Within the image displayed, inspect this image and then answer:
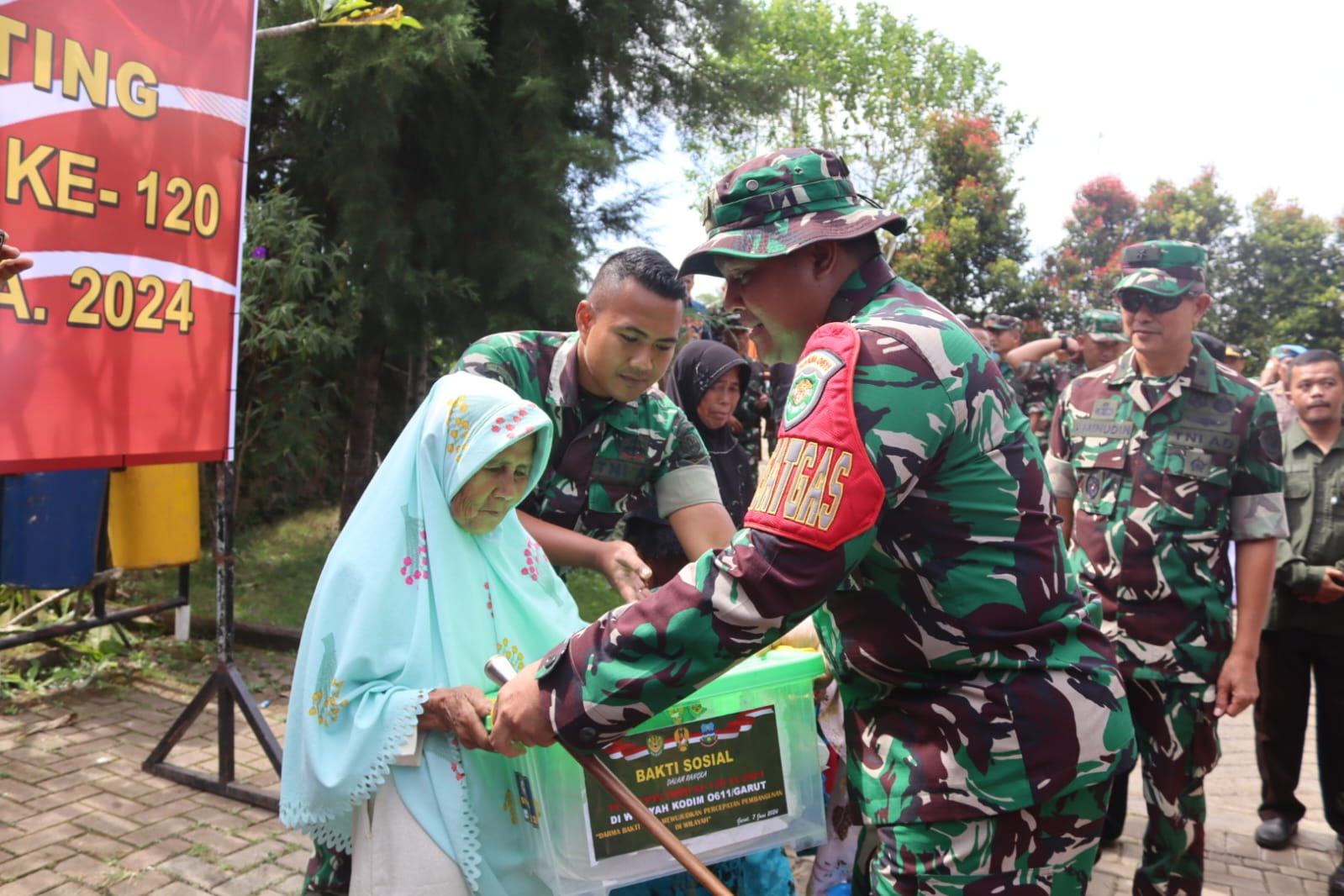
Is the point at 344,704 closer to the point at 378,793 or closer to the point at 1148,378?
the point at 378,793

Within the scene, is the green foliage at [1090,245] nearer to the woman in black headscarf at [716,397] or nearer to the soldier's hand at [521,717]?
the woman in black headscarf at [716,397]

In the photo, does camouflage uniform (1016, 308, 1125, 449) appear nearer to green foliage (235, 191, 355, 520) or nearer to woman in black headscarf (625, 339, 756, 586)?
woman in black headscarf (625, 339, 756, 586)

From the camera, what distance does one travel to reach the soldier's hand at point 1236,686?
3.21m

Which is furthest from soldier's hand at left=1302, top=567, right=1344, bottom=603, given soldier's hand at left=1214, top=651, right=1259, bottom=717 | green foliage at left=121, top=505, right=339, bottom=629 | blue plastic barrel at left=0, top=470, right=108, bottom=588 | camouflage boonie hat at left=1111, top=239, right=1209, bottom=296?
green foliage at left=121, top=505, right=339, bottom=629

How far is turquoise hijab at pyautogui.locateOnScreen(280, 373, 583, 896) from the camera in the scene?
2125 mm

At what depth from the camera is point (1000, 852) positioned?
5.58ft

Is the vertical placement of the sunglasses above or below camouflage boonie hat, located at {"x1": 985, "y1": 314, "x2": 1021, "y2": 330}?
below

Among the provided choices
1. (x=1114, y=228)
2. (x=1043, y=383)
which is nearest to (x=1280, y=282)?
(x=1114, y=228)

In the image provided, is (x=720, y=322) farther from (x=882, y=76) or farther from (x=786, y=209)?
(x=882, y=76)

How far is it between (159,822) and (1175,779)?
3.85m

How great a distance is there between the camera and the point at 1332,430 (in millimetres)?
4285

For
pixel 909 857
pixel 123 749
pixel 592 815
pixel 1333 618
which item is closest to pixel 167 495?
pixel 123 749

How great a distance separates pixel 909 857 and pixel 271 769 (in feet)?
12.1

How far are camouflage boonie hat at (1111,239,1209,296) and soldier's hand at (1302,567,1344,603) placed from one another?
159cm
